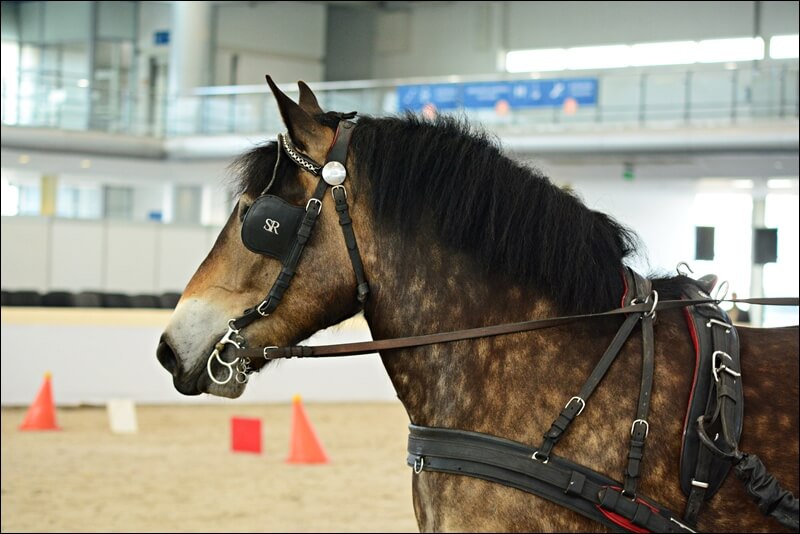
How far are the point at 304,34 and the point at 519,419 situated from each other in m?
15.0

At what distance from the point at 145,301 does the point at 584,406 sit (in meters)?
12.1

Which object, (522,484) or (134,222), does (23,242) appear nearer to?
(134,222)

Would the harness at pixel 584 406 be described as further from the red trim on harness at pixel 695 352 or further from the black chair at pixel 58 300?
the black chair at pixel 58 300

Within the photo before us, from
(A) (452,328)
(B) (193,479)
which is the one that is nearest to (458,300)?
(A) (452,328)

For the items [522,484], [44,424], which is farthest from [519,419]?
[44,424]

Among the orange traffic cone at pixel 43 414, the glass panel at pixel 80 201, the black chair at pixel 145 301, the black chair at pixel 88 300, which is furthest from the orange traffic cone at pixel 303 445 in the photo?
the glass panel at pixel 80 201

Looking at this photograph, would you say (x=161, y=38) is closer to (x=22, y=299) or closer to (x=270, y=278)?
(x=22, y=299)

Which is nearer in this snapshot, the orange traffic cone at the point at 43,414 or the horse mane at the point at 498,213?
the horse mane at the point at 498,213

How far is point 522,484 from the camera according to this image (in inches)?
77.0

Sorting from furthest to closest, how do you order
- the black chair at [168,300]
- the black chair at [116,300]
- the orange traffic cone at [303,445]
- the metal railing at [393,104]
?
the metal railing at [393,104], the black chair at [168,300], the black chair at [116,300], the orange traffic cone at [303,445]

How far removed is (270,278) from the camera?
2143 mm

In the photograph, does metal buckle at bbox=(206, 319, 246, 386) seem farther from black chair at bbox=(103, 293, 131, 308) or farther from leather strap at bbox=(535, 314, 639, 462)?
black chair at bbox=(103, 293, 131, 308)

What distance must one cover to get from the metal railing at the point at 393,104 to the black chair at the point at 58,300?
3.46 metres

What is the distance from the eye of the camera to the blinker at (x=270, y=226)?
6.89 feet
